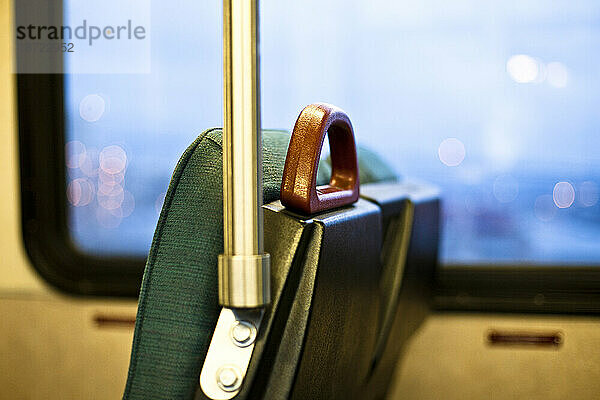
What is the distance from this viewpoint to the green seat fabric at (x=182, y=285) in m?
0.67

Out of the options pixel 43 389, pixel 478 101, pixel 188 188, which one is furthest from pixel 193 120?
pixel 188 188

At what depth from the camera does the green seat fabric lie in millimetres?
665

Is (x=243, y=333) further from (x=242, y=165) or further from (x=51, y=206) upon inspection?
(x=51, y=206)

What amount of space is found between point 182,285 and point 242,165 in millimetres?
157

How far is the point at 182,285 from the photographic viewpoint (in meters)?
0.67

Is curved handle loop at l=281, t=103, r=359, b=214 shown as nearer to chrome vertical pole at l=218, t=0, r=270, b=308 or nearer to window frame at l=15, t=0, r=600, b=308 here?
chrome vertical pole at l=218, t=0, r=270, b=308

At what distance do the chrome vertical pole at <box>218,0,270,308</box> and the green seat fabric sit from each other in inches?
2.7

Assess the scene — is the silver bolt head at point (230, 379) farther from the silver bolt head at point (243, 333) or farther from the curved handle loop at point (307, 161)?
the curved handle loop at point (307, 161)

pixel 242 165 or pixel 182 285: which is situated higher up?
pixel 242 165

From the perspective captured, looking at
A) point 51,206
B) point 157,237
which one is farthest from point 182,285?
point 51,206

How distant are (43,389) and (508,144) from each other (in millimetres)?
1725

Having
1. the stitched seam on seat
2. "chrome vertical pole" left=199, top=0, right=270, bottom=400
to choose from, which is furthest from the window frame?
"chrome vertical pole" left=199, top=0, right=270, bottom=400

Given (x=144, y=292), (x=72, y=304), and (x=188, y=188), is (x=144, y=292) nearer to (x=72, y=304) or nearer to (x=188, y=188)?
(x=188, y=188)

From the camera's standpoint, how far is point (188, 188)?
68 cm
